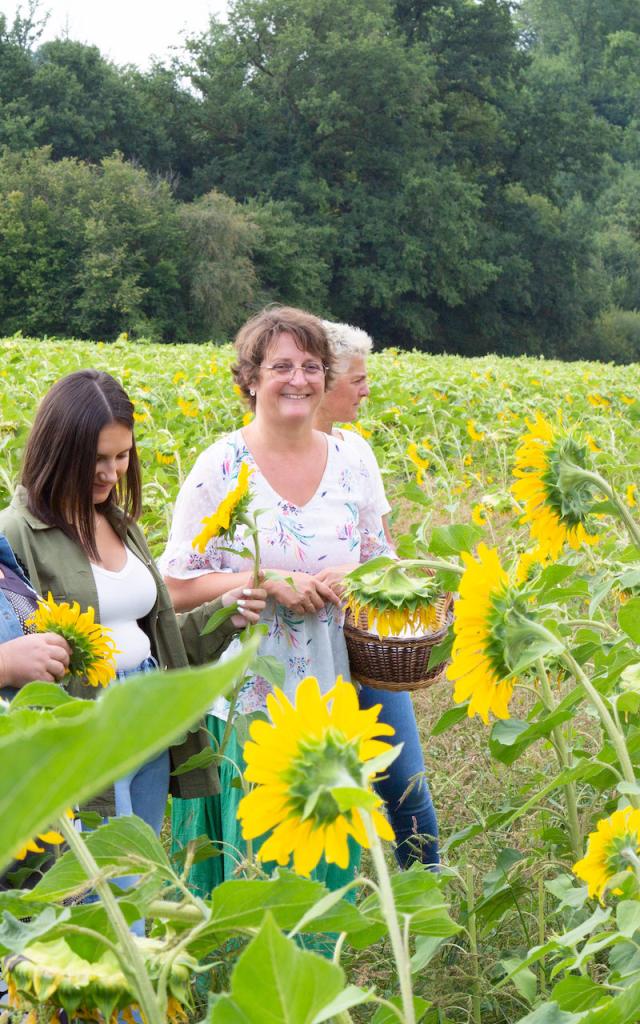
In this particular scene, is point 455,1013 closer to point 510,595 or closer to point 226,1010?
point 510,595

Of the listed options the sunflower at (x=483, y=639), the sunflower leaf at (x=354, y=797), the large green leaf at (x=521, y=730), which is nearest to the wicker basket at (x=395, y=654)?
the large green leaf at (x=521, y=730)

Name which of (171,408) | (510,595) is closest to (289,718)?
(510,595)

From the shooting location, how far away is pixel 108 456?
1786 millimetres

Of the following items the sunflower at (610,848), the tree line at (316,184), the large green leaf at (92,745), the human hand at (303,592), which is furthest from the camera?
the tree line at (316,184)

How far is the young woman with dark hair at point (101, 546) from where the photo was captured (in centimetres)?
169

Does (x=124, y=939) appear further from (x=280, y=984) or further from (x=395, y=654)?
(x=395, y=654)

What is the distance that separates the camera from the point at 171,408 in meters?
5.41

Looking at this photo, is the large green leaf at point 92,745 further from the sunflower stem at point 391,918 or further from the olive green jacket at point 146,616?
the olive green jacket at point 146,616

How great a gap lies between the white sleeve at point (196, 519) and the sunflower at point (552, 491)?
3.25 feet

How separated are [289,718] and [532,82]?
33.3 metres

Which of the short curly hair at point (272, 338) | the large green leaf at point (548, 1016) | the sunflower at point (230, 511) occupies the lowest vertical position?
the large green leaf at point (548, 1016)

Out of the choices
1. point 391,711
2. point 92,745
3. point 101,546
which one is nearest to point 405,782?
point 391,711

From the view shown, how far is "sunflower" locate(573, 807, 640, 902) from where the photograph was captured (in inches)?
28.8

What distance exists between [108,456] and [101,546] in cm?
14
